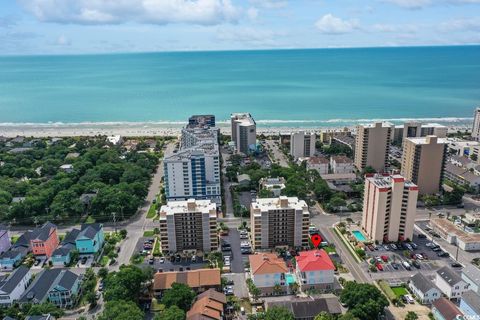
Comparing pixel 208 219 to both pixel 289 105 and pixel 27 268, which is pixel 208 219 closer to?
pixel 27 268

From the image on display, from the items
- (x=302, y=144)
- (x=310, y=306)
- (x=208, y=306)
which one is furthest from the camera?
(x=302, y=144)

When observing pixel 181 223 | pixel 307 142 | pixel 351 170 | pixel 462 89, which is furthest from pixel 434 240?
pixel 462 89

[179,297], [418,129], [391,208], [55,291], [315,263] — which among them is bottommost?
[55,291]

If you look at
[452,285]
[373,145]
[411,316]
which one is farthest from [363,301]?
[373,145]

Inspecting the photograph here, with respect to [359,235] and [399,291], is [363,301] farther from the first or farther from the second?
[359,235]

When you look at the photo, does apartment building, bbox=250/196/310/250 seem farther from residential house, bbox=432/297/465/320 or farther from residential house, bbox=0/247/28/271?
residential house, bbox=0/247/28/271

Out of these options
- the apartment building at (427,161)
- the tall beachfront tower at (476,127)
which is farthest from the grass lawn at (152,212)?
the tall beachfront tower at (476,127)
